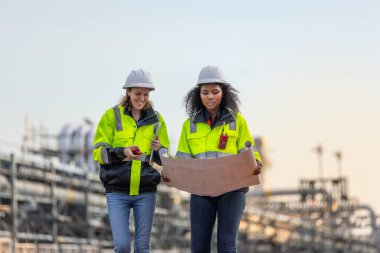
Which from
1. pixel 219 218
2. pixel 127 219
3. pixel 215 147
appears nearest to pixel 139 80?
pixel 215 147

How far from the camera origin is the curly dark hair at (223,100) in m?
7.12

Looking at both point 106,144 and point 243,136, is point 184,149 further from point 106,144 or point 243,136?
point 106,144

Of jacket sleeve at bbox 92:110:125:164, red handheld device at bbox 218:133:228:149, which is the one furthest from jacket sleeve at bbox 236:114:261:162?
jacket sleeve at bbox 92:110:125:164

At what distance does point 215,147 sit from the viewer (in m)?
7.01

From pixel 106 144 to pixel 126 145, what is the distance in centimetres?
15

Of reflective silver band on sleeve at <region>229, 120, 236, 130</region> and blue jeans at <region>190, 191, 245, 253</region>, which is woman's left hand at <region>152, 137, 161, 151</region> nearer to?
blue jeans at <region>190, 191, 245, 253</region>

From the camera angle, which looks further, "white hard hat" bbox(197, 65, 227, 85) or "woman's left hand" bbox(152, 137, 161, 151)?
"woman's left hand" bbox(152, 137, 161, 151)

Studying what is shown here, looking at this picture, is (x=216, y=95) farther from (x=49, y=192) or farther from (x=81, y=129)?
(x=81, y=129)

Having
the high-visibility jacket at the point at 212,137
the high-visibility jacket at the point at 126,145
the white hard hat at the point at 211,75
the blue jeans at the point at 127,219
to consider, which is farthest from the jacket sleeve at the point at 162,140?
the white hard hat at the point at 211,75

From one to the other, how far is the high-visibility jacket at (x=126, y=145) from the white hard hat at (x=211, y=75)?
20.3 inches

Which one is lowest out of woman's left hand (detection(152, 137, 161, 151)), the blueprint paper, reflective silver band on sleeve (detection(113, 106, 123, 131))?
the blueprint paper

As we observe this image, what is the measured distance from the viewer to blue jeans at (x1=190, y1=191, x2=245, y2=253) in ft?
22.8

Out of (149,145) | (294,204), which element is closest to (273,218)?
(294,204)

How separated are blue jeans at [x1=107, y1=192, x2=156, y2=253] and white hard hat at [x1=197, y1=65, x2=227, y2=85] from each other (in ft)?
3.04
